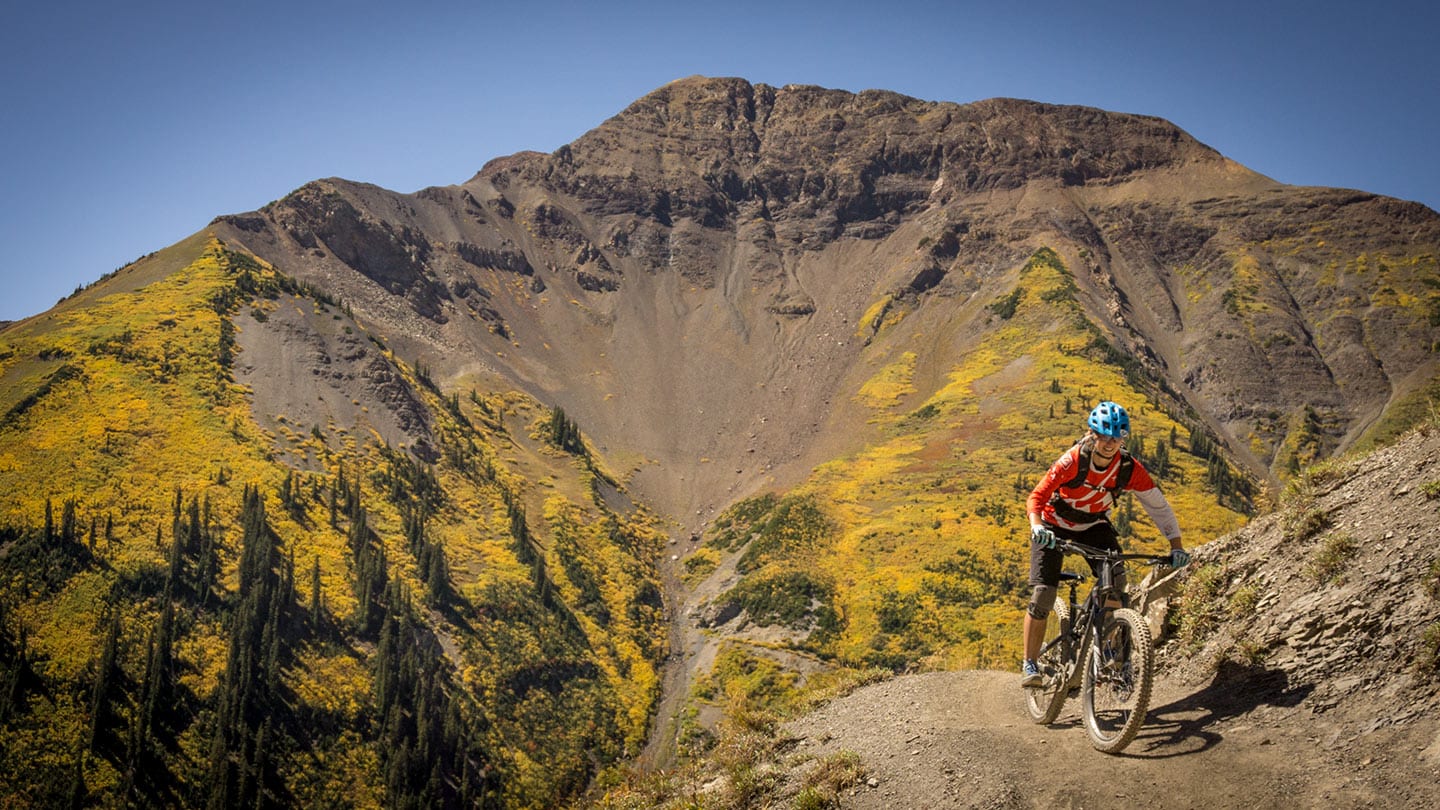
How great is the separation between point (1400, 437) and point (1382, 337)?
164m

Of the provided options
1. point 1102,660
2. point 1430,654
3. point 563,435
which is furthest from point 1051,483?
point 563,435

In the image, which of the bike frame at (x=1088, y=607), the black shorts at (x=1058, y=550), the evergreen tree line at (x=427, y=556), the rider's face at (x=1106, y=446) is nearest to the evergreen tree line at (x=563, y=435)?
the evergreen tree line at (x=427, y=556)

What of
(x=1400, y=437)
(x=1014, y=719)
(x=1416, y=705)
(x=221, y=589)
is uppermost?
(x=1400, y=437)

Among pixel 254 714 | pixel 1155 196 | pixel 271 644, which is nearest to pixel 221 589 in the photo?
pixel 271 644

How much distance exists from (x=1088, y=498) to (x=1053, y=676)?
102 inches

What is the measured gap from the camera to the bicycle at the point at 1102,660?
8.90 m

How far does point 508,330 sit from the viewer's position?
15938 cm

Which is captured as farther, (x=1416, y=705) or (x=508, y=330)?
(x=508, y=330)

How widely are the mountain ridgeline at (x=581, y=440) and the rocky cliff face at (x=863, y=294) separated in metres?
0.79

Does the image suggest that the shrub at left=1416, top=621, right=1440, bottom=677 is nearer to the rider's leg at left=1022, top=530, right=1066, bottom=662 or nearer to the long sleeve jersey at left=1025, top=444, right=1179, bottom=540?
the long sleeve jersey at left=1025, top=444, right=1179, bottom=540

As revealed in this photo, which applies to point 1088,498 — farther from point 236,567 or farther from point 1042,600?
point 236,567

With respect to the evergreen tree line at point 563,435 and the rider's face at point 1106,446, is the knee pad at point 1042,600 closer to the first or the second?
the rider's face at point 1106,446

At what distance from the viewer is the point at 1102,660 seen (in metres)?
9.80

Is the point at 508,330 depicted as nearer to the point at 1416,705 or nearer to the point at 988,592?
the point at 988,592
